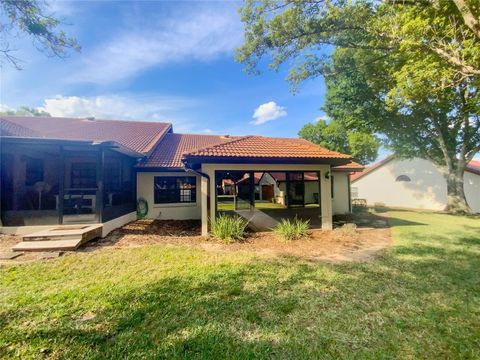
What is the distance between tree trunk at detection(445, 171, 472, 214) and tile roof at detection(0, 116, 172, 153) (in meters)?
20.6

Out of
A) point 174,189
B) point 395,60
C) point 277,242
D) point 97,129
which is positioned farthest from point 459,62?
point 97,129

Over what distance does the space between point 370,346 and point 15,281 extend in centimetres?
629

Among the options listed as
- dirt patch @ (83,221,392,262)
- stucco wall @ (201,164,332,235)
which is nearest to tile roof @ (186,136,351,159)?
stucco wall @ (201,164,332,235)

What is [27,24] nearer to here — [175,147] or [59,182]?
[59,182]

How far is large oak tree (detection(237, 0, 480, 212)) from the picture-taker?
715 cm

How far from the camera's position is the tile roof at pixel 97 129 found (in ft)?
40.6

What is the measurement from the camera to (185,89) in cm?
1434

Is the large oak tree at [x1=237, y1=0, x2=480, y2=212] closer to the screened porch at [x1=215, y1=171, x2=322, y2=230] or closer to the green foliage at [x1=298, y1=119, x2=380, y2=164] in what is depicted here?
the screened porch at [x1=215, y1=171, x2=322, y2=230]

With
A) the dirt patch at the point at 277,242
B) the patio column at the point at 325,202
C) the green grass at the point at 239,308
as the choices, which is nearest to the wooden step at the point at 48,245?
the dirt patch at the point at 277,242

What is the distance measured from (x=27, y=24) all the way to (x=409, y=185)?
26.8 metres

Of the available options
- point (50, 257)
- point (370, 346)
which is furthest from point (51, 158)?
point (370, 346)

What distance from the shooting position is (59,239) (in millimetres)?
7176

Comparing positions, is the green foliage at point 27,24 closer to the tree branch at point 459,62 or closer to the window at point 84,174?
the window at point 84,174

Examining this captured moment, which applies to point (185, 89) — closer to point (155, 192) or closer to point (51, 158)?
point (155, 192)
